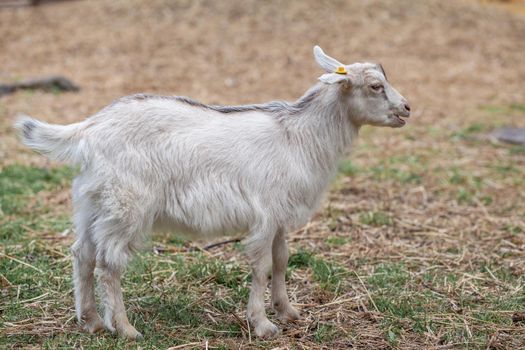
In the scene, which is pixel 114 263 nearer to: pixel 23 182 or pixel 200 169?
pixel 200 169

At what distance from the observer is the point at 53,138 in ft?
13.1

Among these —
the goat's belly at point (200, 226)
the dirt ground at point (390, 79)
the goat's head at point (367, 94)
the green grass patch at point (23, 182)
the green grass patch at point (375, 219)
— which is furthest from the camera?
the green grass patch at point (23, 182)

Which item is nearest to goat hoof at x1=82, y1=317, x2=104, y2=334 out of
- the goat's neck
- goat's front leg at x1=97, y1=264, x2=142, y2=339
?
goat's front leg at x1=97, y1=264, x2=142, y2=339

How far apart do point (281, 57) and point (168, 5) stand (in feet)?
10.3

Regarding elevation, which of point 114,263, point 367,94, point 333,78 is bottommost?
point 114,263

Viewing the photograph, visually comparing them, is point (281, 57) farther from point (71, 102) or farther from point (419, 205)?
point (419, 205)

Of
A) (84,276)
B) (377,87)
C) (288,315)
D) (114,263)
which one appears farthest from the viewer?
(288,315)

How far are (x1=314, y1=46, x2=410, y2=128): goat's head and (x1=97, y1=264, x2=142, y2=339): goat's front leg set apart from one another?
157 centimetres

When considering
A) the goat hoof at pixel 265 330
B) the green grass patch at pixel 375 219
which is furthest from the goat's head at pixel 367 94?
the green grass patch at pixel 375 219

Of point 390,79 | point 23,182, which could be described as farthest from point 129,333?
point 390,79

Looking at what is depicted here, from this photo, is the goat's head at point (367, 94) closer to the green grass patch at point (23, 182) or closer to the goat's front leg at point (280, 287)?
the goat's front leg at point (280, 287)

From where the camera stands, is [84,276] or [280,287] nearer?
[84,276]

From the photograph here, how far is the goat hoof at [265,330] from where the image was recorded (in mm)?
4062

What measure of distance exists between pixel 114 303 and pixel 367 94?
5.84 ft
